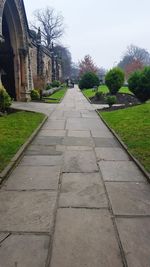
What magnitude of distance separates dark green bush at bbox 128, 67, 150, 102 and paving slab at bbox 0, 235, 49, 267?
598 inches

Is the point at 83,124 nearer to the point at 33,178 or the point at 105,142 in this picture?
the point at 105,142

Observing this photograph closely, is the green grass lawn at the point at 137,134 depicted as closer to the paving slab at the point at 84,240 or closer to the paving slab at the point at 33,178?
the paving slab at the point at 33,178

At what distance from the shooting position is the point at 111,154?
6.35 m

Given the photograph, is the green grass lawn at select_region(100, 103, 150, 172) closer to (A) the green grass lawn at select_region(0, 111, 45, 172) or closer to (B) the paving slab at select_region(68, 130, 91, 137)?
(B) the paving slab at select_region(68, 130, 91, 137)

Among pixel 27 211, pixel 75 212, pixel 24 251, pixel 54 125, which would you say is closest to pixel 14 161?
pixel 27 211

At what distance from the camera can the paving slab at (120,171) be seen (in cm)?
471

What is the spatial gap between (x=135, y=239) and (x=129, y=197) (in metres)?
1.10

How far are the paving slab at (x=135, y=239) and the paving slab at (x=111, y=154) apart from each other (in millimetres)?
2722

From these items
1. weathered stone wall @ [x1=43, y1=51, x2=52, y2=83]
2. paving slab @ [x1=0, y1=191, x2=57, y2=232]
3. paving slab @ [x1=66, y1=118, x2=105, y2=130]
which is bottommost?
paving slab @ [x1=0, y1=191, x2=57, y2=232]

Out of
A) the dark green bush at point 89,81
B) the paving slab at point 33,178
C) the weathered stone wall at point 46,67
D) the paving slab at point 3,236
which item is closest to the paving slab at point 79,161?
the paving slab at point 33,178

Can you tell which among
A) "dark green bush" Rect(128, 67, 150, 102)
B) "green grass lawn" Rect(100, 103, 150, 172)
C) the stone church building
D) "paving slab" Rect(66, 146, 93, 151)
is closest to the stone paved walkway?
"green grass lawn" Rect(100, 103, 150, 172)

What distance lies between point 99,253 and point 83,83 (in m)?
42.0

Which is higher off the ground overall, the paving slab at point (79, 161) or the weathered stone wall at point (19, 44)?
the weathered stone wall at point (19, 44)

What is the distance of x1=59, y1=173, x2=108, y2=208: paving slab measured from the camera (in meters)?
3.73
